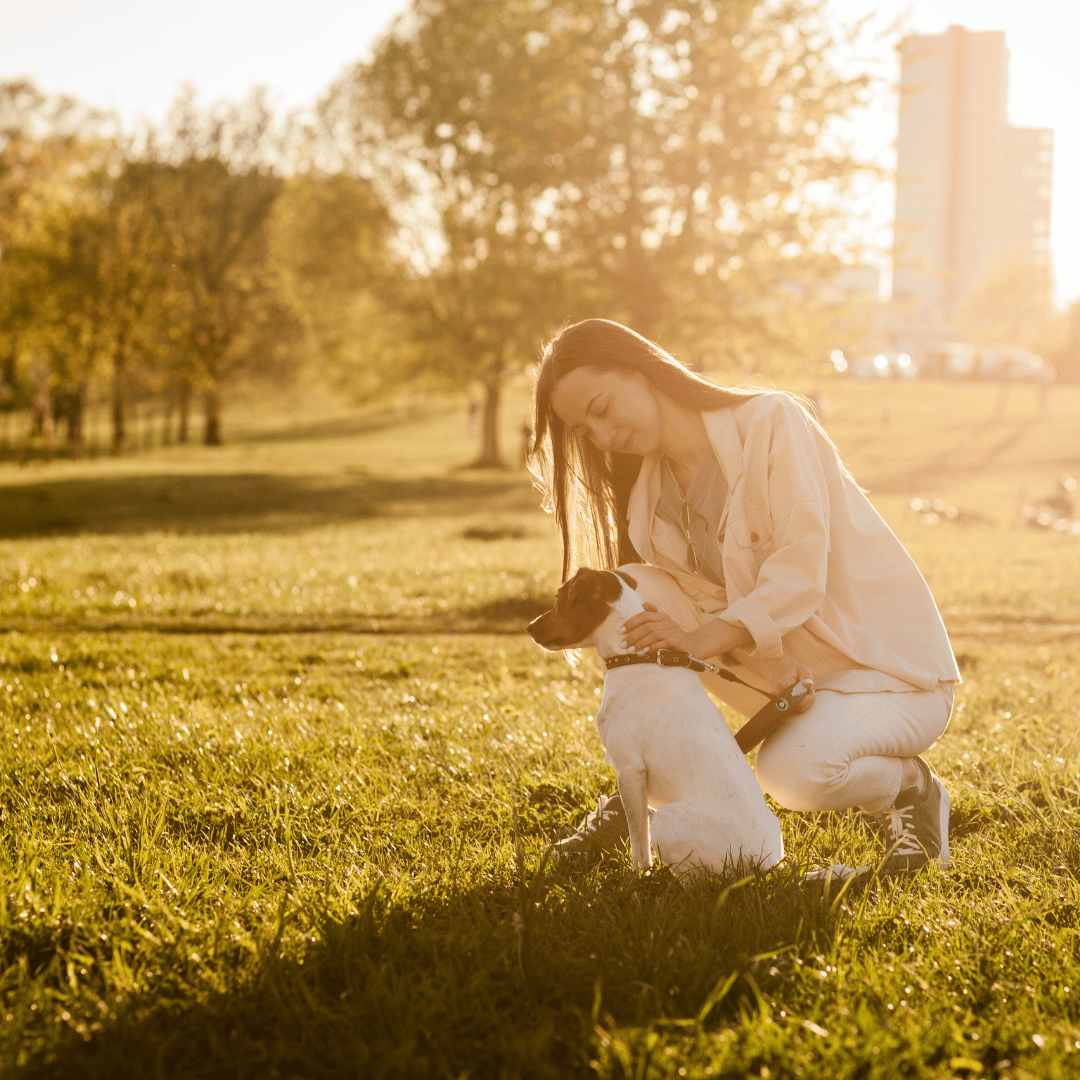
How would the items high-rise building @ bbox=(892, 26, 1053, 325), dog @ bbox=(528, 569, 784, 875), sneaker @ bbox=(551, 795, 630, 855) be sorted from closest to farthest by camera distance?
dog @ bbox=(528, 569, 784, 875), sneaker @ bbox=(551, 795, 630, 855), high-rise building @ bbox=(892, 26, 1053, 325)

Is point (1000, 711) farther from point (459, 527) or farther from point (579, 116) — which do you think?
point (579, 116)

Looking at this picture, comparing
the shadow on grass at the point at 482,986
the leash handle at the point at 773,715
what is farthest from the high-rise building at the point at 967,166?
the shadow on grass at the point at 482,986

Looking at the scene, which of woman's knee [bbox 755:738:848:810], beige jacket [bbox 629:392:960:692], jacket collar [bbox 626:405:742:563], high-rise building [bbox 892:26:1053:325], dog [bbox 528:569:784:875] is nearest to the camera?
dog [bbox 528:569:784:875]

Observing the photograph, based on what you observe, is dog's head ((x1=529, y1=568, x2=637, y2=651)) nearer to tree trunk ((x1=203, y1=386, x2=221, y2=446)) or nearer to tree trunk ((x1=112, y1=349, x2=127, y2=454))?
tree trunk ((x1=112, y1=349, x2=127, y2=454))

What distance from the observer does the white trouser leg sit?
327 centimetres

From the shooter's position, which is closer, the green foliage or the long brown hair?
the long brown hair

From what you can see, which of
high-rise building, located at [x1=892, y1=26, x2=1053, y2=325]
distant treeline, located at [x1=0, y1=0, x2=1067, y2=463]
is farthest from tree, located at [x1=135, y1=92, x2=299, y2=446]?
high-rise building, located at [x1=892, y1=26, x2=1053, y2=325]

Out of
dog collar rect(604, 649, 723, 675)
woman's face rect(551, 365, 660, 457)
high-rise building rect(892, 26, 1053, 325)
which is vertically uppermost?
high-rise building rect(892, 26, 1053, 325)

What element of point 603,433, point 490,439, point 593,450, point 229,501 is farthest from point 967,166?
point 603,433

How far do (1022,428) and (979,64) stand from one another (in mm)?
90601

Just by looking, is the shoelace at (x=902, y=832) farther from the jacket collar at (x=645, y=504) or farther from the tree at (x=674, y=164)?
the tree at (x=674, y=164)

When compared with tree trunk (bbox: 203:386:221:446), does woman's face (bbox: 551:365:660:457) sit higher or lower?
lower

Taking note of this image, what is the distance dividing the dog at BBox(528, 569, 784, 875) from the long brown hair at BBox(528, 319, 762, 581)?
643 mm

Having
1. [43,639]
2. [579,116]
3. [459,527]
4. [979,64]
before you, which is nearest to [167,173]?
[579,116]
